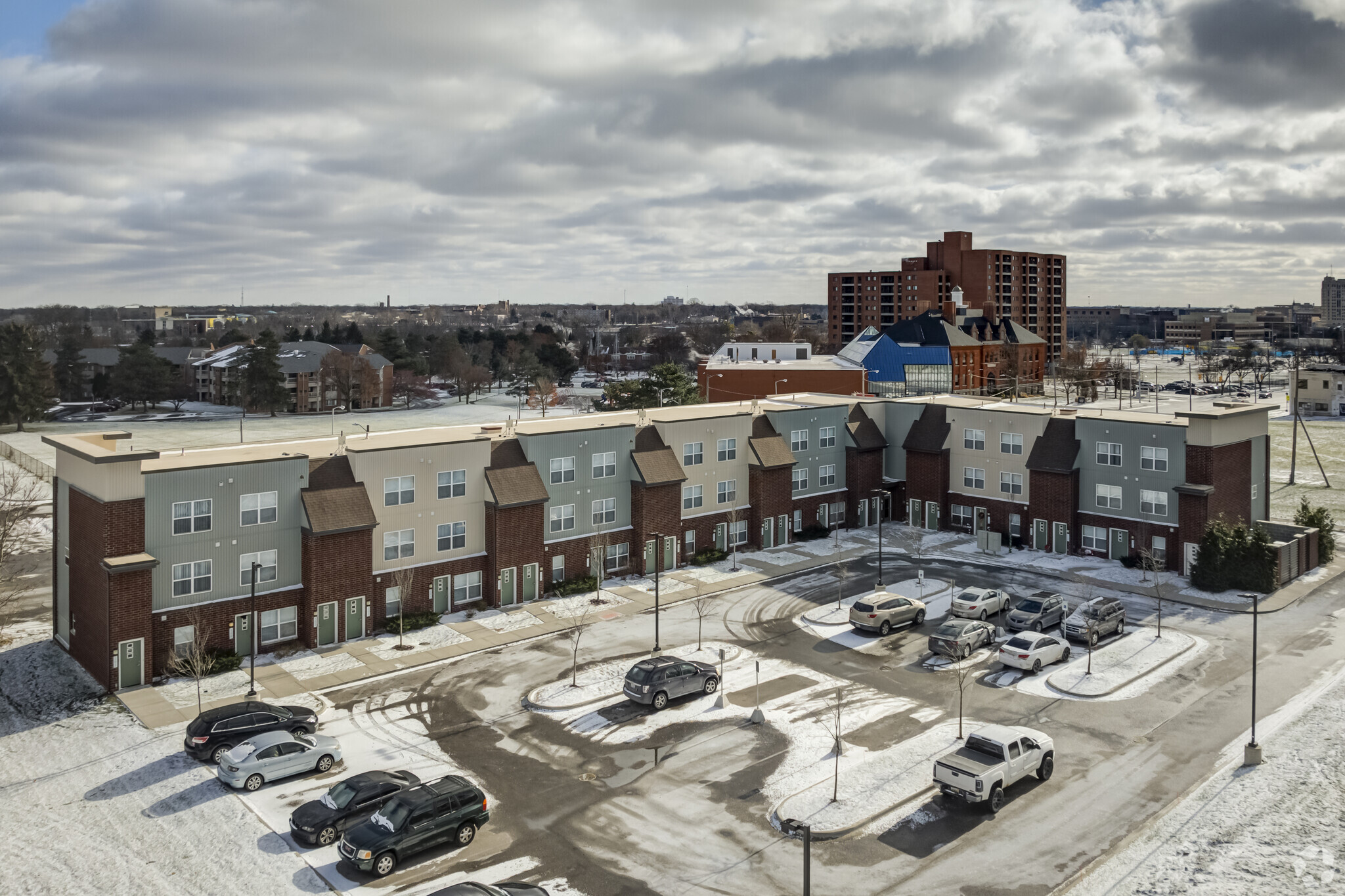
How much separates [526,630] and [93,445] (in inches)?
767

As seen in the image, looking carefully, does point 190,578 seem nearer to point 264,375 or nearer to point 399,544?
point 399,544

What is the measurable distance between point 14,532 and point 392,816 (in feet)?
174

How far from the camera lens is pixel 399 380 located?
17325 cm

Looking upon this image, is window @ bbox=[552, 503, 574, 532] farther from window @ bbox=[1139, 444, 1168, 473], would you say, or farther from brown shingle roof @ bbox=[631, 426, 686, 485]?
window @ bbox=[1139, 444, 1168, 473]

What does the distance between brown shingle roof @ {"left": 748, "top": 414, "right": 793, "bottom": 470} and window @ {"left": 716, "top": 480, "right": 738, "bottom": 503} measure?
1.77m

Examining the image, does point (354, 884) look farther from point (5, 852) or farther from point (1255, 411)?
point (1255, 411)

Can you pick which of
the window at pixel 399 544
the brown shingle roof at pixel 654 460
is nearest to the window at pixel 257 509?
the window at pixel 399 544

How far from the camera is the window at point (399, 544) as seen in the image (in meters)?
43.1

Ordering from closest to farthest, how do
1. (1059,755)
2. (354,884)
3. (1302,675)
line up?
(354,884), (1059,755), (1302,675)

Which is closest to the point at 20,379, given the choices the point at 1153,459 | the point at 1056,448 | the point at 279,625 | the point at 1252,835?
the point at 279,625

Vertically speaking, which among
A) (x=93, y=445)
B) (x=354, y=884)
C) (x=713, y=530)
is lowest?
(x=354, y=884)

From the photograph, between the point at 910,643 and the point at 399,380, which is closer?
the point at 910,643

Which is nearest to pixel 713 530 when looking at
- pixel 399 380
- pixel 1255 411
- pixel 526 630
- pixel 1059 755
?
pixel 526 630

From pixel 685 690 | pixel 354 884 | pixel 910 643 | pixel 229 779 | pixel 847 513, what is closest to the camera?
pixel 354 884
